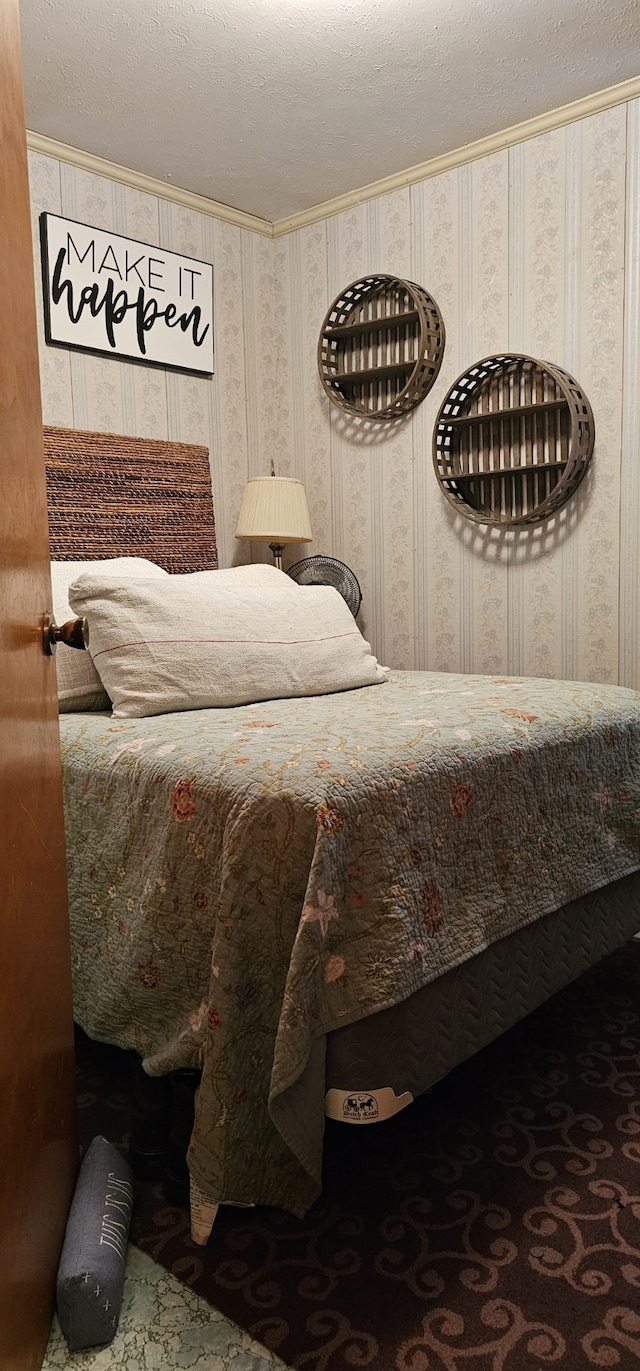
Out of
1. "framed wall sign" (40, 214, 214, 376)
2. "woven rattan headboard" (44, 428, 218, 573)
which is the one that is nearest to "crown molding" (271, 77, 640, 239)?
"framed wall sign" (40, 214, 214, 376)

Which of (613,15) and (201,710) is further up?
(613,15)

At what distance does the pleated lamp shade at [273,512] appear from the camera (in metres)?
3.37

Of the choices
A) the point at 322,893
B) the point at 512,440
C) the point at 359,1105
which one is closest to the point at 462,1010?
the point at 359,1105

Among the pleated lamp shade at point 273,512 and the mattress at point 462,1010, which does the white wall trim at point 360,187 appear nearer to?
the pleated lamp shade at point 273,512

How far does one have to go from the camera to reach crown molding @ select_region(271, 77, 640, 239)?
2.77 meters

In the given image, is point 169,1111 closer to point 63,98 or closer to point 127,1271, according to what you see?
point 127,1271

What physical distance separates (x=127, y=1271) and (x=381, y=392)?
296 centimetres

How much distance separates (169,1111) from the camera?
1544 millimetres

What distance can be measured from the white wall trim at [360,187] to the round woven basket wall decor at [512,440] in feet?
2.32

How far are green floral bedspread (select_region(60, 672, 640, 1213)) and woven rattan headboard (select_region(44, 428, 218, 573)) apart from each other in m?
1.30

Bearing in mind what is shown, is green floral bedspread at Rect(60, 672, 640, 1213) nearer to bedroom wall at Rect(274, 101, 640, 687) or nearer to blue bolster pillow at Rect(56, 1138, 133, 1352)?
blue bolster pillow at Rect(56, 1138, 133, 1352)

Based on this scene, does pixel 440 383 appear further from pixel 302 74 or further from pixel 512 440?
pixel 302 74

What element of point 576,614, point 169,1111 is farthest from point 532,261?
point 169,1111

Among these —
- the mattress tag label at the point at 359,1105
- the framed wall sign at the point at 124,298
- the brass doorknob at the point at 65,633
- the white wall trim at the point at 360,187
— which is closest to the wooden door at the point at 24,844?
the brass doorknob at the point at 65,633
